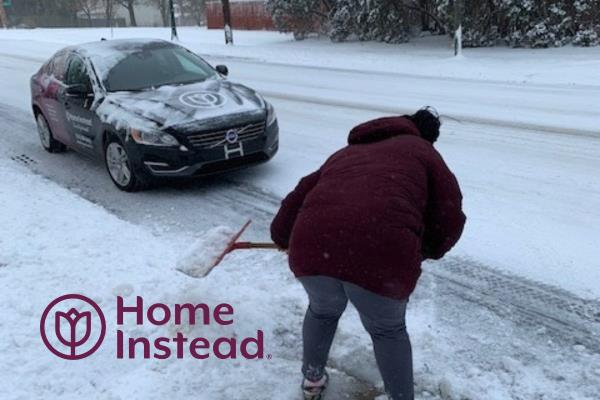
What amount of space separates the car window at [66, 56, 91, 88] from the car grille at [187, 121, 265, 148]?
1818mm

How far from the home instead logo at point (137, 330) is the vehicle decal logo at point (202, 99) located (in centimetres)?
287

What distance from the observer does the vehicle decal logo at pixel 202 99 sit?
6418 mm

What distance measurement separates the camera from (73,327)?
12.3ft

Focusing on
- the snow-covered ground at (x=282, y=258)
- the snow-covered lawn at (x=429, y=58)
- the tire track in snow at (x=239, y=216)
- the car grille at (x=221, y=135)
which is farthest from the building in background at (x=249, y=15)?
the car grille at (x=221, y=135)

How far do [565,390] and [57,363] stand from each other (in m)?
2.69

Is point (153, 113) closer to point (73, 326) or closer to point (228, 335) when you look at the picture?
point (73, 326)

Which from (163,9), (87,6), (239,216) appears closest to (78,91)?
(239,216)

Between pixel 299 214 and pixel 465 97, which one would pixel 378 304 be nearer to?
pixel 299 214

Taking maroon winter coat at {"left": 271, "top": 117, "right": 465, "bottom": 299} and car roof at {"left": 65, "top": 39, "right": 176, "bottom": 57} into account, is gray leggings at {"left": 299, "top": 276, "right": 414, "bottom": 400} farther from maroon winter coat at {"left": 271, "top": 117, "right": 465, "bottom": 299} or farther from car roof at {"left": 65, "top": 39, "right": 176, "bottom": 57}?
car roof at {"left": 65, "top": 39, "right": 176, "bottom": 57}

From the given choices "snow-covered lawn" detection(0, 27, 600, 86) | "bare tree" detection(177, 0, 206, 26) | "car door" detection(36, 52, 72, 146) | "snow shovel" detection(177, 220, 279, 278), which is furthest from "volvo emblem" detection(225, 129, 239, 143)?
"bare tree" detection(177, 0, 206, 26)

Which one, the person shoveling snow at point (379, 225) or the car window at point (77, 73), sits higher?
the car window at point (77, 73)

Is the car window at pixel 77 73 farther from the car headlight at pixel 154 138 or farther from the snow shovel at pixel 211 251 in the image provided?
the snow shovel at pixel 211 251

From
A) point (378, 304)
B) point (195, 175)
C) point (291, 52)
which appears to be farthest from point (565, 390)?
point (291, 52)

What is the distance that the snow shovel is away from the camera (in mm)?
3602
